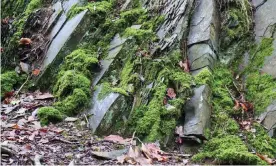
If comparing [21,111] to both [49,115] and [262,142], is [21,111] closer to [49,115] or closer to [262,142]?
[49,115]

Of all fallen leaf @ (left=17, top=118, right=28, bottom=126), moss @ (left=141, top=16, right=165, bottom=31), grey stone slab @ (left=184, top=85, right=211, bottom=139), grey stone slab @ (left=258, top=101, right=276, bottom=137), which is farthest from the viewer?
moss @ (left=141, top=16, right=165, bottom=31)

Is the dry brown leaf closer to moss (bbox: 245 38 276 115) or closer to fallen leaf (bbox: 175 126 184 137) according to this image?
fallen leaf (bbox: 175 126 184 137)

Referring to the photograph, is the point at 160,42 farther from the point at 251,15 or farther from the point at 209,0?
the point at 251,15

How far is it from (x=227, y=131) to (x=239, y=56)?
180 centimetres

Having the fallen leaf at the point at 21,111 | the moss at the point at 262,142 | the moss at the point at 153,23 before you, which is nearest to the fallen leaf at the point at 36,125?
the fallen leaf at the point at 21,111

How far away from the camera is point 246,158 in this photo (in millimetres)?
4422

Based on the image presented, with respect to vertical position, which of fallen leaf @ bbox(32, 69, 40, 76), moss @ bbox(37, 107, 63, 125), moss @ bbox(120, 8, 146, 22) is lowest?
moss @ bbox(37, 107, 63, 125)

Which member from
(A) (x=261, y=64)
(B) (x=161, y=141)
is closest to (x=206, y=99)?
(B) (x=161, y=141)

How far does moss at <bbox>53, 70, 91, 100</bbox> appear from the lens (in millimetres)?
5461

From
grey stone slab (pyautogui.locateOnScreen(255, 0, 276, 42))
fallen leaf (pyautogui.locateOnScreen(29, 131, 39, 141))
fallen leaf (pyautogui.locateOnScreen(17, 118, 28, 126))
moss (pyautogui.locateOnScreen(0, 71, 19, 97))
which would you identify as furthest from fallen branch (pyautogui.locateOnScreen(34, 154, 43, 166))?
grey stone slab (pyautogui.locateOnScreen(255, 0, 276, 42))

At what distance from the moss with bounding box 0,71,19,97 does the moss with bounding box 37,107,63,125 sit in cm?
98

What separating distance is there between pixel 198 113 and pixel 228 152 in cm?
85

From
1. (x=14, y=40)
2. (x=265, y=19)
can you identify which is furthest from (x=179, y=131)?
(x=14, y=40)

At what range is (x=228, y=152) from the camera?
14.7 feet
